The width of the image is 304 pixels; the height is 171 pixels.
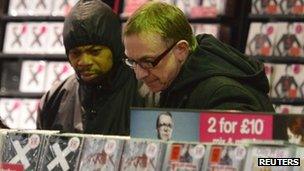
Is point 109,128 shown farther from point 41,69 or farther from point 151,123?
point 41,69

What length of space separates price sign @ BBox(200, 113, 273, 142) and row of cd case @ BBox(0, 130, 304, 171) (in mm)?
78

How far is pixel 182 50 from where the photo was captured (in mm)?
2215

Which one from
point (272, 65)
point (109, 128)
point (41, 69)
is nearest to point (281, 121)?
point (109, 128)

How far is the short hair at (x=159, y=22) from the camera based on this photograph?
6.79ft

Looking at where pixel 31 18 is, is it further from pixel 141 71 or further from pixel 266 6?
pixel 141 71

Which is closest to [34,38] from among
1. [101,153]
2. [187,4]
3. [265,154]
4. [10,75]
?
[10,75]

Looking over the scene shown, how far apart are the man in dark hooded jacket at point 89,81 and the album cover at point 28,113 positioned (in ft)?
8.68

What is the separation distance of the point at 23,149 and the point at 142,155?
1.09 feet

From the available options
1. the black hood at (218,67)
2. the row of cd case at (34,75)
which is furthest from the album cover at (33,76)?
the black hood at (218,67)

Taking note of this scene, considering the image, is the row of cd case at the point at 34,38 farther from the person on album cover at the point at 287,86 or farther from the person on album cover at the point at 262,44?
the person on album cover at the point at 287,86

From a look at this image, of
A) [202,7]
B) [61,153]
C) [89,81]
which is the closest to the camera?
[61,153]

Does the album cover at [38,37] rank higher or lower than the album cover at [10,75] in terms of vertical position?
higher

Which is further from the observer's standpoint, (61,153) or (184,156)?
(61,153)

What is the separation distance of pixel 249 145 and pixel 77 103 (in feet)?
5.26
